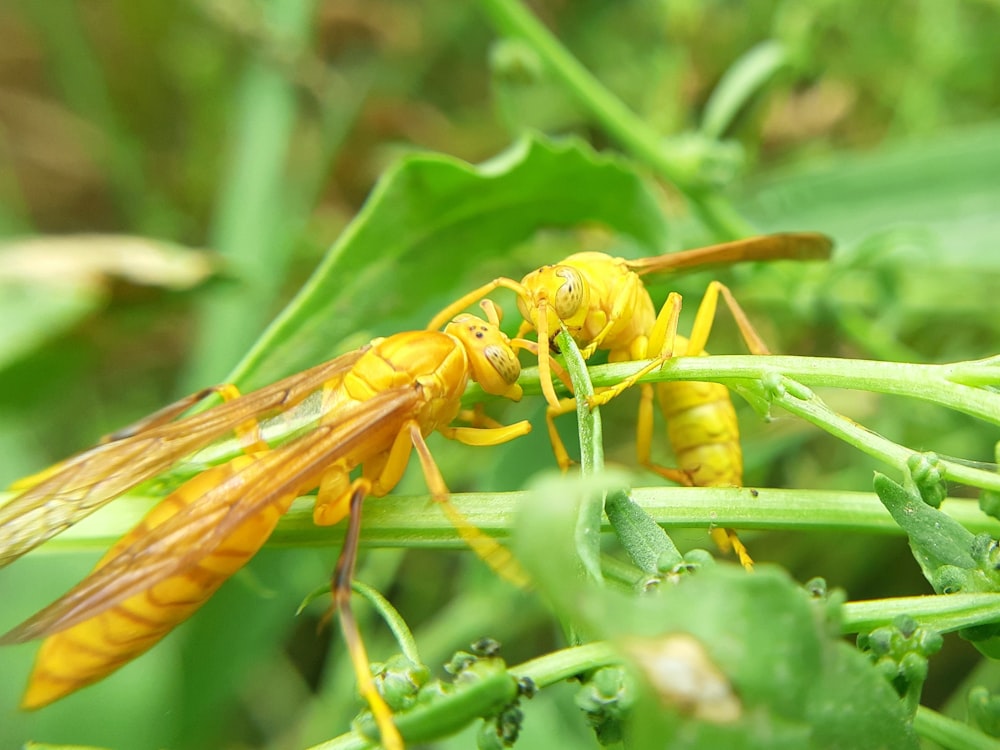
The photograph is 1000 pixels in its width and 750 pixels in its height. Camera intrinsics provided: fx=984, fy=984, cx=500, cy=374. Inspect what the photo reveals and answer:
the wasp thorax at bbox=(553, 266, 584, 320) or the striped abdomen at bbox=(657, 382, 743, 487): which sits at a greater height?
the wasp thorax at bbox=(553, 266, 584, 320)

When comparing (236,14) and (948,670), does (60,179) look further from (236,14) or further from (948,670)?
(948,670)

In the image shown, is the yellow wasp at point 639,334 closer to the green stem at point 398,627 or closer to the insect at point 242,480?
the insect at point 242,480

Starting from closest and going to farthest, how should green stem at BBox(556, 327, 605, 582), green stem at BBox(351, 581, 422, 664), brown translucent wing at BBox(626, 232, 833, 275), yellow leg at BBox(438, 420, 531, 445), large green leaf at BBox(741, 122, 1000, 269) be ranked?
green stem at BBox(556, 327, 605, 582) → green stem at BBox(351, 581, 422, 664) → yellow leg at BBox(438, 420, 531, 445) → brown translucent wing at BBox(626, 232, 833, 275) → large green leaf at BBox(741, 122, 1000, 269)

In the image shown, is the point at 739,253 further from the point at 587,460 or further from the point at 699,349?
the point at 587,460

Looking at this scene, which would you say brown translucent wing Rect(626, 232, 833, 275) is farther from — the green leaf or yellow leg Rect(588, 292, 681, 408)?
the green leaf

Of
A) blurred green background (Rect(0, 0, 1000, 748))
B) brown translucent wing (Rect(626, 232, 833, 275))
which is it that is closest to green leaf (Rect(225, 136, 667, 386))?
blurred green background (Rect(0, 0, 1000, 748))

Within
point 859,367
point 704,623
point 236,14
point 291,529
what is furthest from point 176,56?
point 704,623

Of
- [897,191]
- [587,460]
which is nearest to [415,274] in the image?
[587,460]
